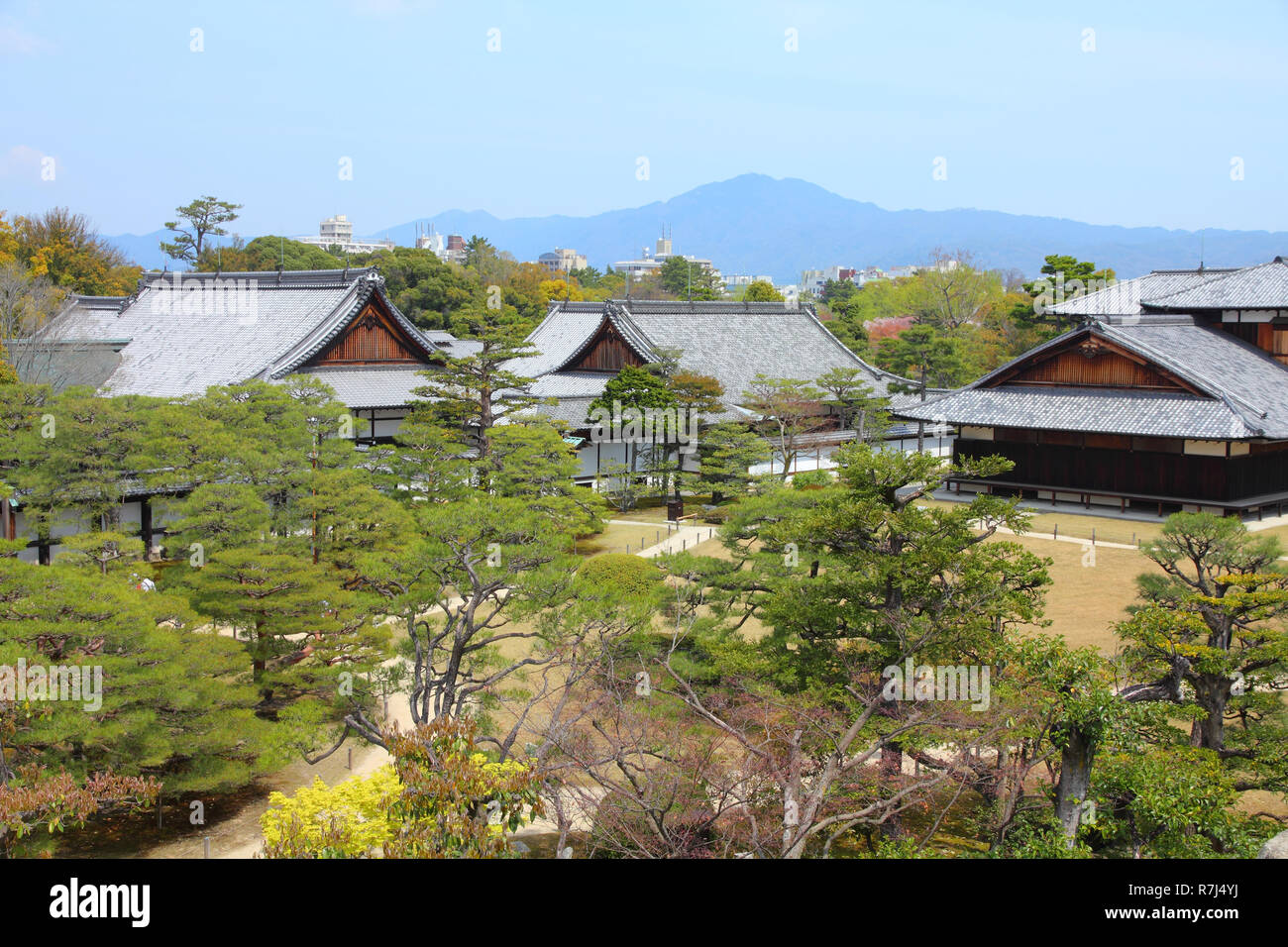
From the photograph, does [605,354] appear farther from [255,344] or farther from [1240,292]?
[1240,292]

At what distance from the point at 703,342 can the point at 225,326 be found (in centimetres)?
1849

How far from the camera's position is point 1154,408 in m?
29.8

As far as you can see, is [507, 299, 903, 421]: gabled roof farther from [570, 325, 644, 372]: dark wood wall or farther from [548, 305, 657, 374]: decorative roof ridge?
[570, 325, 644, 372]: dark wood wall

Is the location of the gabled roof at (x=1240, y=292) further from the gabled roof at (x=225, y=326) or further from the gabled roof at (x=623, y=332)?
the gabled roof at (x=225, y=326)

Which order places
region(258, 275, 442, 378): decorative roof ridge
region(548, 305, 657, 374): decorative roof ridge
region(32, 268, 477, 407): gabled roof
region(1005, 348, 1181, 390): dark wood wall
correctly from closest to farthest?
region(258, 275, 442, 378): decorative roof ridge < region(32, 268, 477, 407): gabled roof < region(1005, 348, 1181, 390): dark wood wall < region(548, 305, 657, 374): decorative roof ridge

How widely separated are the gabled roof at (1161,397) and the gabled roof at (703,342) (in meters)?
5.10

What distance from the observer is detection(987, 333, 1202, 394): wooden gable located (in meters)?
30.6

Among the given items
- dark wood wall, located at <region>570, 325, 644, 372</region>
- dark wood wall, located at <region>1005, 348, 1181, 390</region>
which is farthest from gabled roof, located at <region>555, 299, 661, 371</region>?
dark wood wall, located at <region>1005, 348, 1181, 390</region>

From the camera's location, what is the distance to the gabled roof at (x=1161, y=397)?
28.4 m

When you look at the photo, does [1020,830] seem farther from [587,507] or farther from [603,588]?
[587,507]

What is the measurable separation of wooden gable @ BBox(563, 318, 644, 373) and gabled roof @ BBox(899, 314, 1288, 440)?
35.5 ft

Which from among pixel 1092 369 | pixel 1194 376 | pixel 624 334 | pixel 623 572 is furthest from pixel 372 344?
pixel 1194 376

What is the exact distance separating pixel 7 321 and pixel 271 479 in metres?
21.3
